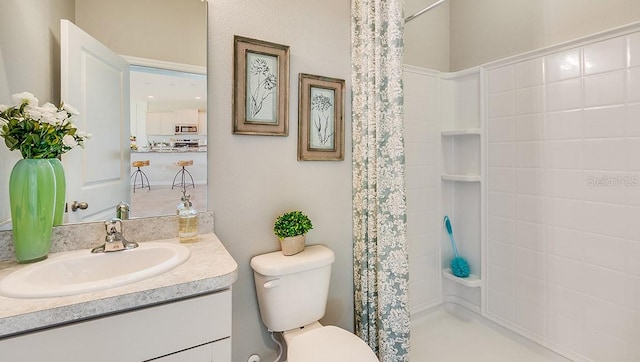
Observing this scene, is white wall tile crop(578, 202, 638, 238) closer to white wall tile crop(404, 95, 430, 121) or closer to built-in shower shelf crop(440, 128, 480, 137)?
built-in shower shelf crop(440, 128, 480, 137)

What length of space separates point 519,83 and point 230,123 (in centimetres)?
188

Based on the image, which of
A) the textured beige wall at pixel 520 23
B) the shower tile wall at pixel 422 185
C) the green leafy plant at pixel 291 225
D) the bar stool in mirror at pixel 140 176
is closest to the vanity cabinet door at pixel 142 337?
the green leafy plant at pixel 291 225

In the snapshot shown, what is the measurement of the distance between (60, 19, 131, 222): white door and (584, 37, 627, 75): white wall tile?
2.37 metres

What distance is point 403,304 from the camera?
1.45 metres

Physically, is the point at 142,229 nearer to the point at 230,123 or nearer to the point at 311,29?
the point at 230,123

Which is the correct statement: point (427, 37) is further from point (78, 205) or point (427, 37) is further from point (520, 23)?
point (78, 205)

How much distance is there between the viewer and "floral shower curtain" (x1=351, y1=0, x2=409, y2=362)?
1.43m

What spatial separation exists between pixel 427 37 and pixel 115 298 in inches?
103

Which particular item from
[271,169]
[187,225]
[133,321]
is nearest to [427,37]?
[271,169]

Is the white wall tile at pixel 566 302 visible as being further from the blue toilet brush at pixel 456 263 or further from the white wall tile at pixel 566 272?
the blue toilet brush at pixel 456 263

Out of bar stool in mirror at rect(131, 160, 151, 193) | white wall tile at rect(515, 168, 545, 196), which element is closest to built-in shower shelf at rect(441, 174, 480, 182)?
white wall tile at rect(515, 168, 545, 196)

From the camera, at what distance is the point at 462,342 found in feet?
6.70

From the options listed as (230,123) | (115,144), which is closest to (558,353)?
(230,123)

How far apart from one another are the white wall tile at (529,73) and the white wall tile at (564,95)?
9 cm
